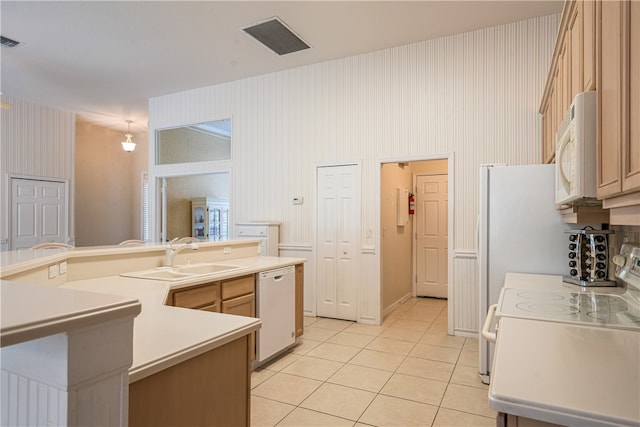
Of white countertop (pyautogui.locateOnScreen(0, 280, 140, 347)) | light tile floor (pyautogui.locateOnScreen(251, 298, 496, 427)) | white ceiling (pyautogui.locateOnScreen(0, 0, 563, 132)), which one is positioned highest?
white ceiling (pyautogui.locateOnScreen(0, 0, 563, 132))

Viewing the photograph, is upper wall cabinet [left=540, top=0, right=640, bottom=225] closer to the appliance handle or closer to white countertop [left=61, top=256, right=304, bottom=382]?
the appliance handle

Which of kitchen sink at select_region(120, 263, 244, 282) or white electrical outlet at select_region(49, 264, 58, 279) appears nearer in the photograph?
white electrical outlet at select_region(49, 264, 58, 279)

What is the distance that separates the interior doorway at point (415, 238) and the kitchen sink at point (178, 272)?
2.58 meters

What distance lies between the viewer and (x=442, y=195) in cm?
599

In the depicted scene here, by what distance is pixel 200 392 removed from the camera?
1246 millimetres

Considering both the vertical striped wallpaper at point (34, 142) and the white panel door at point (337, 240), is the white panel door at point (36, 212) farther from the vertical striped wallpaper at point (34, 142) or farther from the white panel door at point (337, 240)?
the white panel door at point (337, 240)

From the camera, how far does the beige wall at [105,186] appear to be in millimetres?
7734

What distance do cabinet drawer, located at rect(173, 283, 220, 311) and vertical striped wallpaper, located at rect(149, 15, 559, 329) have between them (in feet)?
7.87

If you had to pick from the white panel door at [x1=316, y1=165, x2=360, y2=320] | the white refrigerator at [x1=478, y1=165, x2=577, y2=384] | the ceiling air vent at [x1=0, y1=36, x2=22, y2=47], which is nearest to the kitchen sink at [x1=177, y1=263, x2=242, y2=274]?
the white panel door at [x1=316, y1=165, x2=360, y2=320]

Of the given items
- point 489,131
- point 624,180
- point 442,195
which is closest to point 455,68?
point 489,131

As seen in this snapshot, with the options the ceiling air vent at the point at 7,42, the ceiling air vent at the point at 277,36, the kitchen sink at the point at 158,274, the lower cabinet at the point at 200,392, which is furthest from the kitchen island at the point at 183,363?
the ceiling air vent at the point at 7,42

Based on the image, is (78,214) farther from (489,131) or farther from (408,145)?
(489,131)

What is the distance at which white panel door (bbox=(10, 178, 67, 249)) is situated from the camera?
6.28 m

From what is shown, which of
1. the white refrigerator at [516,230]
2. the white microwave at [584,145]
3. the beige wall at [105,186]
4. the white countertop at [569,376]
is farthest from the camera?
the beige wall at [105,186]
